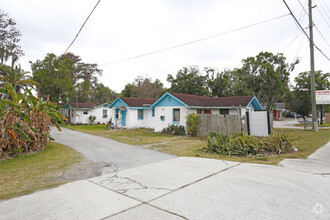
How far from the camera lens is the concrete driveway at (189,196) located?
339 centimetres

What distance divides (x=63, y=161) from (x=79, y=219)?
16.2 feet

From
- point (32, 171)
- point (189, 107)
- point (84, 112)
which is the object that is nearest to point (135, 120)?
point (189, 107)

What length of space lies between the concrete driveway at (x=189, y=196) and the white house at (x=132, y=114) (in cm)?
1645

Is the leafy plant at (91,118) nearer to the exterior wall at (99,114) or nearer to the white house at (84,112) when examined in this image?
the white house at (84,112)

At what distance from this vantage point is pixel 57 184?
498 centimetres

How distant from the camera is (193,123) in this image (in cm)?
1577

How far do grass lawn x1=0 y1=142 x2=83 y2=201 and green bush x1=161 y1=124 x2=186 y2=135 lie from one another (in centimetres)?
1018

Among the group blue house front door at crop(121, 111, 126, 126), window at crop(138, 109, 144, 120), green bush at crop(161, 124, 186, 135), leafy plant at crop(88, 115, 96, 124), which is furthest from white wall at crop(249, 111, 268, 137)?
leafy plant at crop(88, 115, 96, 124)

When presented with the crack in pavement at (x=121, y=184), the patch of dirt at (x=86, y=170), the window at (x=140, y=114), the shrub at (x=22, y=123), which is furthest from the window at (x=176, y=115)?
the crack in pavement at (x=121, y=184)

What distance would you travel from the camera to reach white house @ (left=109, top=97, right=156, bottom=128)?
73.4ft

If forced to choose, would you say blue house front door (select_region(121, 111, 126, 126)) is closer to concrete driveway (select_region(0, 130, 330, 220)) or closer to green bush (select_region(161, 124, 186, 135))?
green bush (select_region(161, 124, 186, 135))

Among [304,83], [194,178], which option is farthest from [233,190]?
[304,83]

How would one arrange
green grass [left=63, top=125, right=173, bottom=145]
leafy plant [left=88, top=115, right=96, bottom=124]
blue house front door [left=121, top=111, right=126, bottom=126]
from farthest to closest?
leafy plant [left=88, top=115, right=96, bottom=124] < blue house front door [left=121, top=111, right=126, bottom=126] < green grass [left=63, top=125, right=173, bottom=145]

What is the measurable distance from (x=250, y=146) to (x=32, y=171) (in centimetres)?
832
